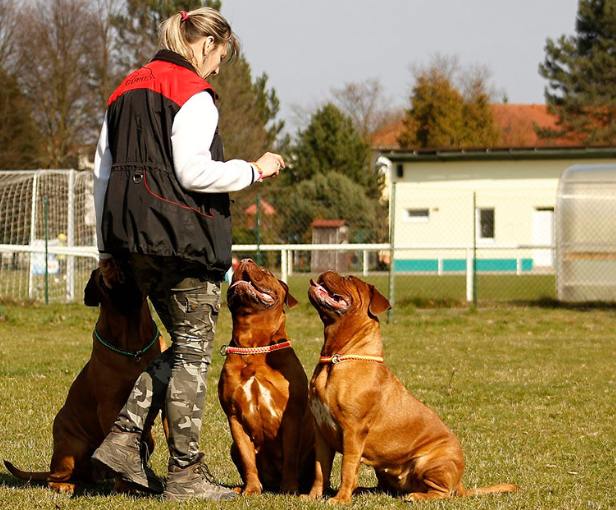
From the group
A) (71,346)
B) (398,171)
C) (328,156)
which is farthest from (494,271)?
(71,346)

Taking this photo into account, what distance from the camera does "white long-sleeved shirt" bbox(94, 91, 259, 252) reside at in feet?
14.2

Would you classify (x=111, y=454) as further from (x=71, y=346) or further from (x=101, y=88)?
(x=101, y=88)

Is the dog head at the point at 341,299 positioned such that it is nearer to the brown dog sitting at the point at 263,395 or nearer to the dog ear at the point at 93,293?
the brown dog sitting at the point at 263,395

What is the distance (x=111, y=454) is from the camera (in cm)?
459

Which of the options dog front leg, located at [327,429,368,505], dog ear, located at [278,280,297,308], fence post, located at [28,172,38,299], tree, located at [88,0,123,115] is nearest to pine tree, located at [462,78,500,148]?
tree, located at [88,0,123,115]

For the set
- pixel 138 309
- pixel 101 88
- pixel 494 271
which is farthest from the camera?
pixel 101 88

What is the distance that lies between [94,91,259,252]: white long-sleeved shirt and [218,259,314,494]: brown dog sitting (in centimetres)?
96

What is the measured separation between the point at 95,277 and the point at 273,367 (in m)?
1.00

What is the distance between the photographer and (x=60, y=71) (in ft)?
127

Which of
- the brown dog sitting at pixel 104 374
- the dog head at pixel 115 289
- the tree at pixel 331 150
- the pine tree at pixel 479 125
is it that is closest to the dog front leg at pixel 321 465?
the brown dog sitting at pixel 104 374

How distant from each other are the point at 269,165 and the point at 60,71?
36.0 meters

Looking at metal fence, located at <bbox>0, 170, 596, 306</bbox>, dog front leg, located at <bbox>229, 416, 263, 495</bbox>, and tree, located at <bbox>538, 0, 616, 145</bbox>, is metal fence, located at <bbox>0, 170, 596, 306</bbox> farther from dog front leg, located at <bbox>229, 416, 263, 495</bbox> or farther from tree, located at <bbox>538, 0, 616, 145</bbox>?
tree, located at <bbox>538, 0, 616, 145</bbox>

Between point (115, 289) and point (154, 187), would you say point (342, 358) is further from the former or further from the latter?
point (154, 187)

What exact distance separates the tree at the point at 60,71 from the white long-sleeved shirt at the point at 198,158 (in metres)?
35.7
